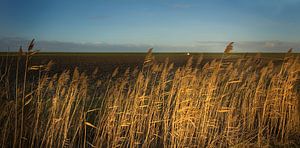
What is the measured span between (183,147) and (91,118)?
3234 millimetres

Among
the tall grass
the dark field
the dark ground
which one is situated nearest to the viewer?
the tall grass

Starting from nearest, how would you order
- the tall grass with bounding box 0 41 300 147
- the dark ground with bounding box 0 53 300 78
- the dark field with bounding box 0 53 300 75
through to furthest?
the tall grass with bounding box 0 41 300 147 < the dark ground with bounding box 0 53 300 78 < the dark field with bounding box 0 53 300 75

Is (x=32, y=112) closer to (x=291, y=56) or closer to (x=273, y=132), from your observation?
(x=273, y=132)

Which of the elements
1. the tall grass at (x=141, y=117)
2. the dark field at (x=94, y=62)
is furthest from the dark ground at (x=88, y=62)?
the tall grass at (x=141, y=117)

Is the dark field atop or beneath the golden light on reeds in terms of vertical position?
beneath

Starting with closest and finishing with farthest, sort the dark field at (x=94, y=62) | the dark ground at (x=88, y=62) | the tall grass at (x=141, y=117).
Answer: the tall grass at (x=141, y=117) < the dark ground at (x=88, y=62) < the dark field at (x=94, y=62)

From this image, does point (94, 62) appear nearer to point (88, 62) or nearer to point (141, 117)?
point (88, 62)

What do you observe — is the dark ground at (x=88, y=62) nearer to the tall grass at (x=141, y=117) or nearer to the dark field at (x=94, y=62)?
the dark field at (x=94, y=62)

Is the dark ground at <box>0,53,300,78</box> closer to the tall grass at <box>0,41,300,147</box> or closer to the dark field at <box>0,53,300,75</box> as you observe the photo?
the dark field at <box>0,53,300,75</box>

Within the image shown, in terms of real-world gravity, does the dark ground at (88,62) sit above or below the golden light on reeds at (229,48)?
below

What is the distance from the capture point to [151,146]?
20.1 ft

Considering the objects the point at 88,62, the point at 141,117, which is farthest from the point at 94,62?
the point at 141,117

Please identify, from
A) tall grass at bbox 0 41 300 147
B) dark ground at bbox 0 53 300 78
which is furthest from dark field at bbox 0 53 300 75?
tall grass at bbox 0 41 300 147

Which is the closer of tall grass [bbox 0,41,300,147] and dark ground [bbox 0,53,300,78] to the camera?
tall grass [bbox 0,41,300,147]
